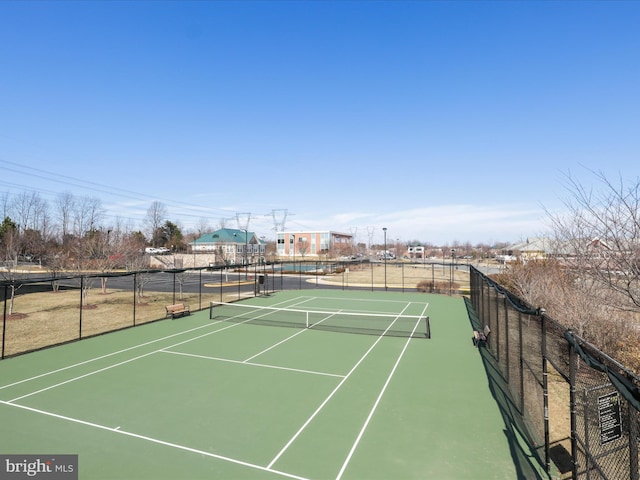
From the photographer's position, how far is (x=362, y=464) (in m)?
6.86

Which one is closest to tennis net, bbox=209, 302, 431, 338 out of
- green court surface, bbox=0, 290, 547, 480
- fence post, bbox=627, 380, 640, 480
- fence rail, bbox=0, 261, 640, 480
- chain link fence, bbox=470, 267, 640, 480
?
green court surface, bbox=0, 290, 547, 480

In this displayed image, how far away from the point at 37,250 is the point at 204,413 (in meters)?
65.2

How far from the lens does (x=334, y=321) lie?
21.0m

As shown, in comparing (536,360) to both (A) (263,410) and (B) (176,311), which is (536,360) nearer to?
(A) (263,410)

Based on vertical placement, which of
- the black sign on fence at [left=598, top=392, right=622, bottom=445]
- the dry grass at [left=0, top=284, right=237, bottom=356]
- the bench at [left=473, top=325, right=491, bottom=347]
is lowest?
the dry grass at [left=0, top=284, right=237, bottom=356]

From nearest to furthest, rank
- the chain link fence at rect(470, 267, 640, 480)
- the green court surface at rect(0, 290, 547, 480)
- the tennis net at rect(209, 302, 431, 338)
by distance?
the chain link fence at rect(470, 267, 640, 480)
the green court surface at rect(0, 290, 547, 480)
the tennis net at rect(209, 302, 431, 338)

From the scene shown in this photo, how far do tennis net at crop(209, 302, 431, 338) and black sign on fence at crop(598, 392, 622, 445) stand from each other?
42.7 ft

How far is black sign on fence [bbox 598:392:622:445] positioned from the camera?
13.2ft

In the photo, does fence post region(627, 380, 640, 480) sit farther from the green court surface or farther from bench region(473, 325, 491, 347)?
bench region(473, 325, 491, 347)

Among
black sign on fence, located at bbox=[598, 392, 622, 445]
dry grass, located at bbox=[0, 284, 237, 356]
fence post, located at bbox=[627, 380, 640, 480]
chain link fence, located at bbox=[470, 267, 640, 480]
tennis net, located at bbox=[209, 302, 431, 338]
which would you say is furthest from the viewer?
tennis net, located at bbox=[209, 302, 431, 338]

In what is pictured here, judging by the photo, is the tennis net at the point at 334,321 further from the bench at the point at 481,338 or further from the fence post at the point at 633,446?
the fence post at the point at 633,446

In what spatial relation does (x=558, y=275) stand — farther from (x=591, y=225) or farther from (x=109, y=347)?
(x=109, y=347)

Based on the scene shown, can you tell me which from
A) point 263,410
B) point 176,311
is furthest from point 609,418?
point 176,311

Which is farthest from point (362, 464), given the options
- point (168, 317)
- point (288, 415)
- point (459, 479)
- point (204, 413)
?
point (168, 317)
